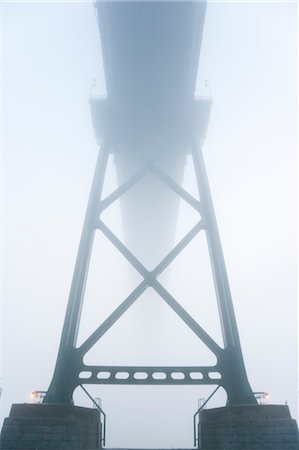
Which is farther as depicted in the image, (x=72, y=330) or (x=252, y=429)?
(x=72, y=330)

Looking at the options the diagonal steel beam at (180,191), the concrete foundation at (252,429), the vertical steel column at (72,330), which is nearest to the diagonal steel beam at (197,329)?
the concrete foundation at (252,429)

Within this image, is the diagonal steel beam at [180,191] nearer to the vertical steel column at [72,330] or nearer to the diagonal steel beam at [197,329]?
the vertical steel column at [72,330]

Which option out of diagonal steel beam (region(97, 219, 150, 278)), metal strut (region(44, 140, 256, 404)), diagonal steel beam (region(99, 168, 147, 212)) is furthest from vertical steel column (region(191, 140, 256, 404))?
diagonal steel beam (region(99, 168, 147, 212))

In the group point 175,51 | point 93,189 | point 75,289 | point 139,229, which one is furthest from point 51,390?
point 139,229

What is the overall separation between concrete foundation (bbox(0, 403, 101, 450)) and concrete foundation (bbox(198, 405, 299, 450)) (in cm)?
198

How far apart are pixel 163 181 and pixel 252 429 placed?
19.3 feet

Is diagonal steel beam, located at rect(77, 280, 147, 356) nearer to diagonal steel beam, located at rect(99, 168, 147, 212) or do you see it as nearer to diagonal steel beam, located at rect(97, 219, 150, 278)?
diagonal steel beam, located at rect(97, 219, 150, 278)

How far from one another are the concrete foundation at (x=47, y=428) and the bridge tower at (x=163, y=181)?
0.02 meters

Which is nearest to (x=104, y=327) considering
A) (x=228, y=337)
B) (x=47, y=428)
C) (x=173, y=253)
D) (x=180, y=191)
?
(x=47, y=428)

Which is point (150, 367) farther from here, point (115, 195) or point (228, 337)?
point (115, 195)

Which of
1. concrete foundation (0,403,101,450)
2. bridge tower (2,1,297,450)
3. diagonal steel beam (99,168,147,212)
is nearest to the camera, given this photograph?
concrete foundation (0,403,101,450)

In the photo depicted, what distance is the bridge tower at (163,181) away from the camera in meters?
6.31

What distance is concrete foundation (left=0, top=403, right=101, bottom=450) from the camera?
5914 millimetres

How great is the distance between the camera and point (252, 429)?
6113 mm
